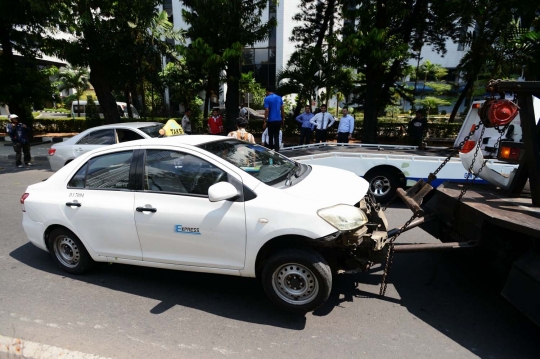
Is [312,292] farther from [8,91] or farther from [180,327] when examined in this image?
[8,91]

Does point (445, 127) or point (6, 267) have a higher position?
point (445, 127)

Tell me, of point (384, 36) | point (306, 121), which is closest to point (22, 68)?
point (306, 121)

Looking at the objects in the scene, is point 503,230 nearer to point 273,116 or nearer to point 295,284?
point 295,284

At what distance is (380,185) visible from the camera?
23.4 feet

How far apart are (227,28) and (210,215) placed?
10516 mm

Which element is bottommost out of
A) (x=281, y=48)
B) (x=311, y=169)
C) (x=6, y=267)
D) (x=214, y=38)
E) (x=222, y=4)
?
(x=6, y=267)

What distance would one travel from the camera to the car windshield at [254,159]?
373 centimetres

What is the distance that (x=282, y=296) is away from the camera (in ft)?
11.0

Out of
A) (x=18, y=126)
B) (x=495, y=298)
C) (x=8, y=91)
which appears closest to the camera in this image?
(x=495, y=298)

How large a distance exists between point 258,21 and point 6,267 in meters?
11.2

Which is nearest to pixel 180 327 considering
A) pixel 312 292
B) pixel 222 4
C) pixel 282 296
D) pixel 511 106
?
pixel 282 296

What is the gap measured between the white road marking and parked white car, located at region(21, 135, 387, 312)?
1.10 meters

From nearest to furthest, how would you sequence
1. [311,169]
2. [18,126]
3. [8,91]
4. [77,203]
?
[77,203] → [311,169] → [18,126] → [8,91]

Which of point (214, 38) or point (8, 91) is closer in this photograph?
point (214, 38)
